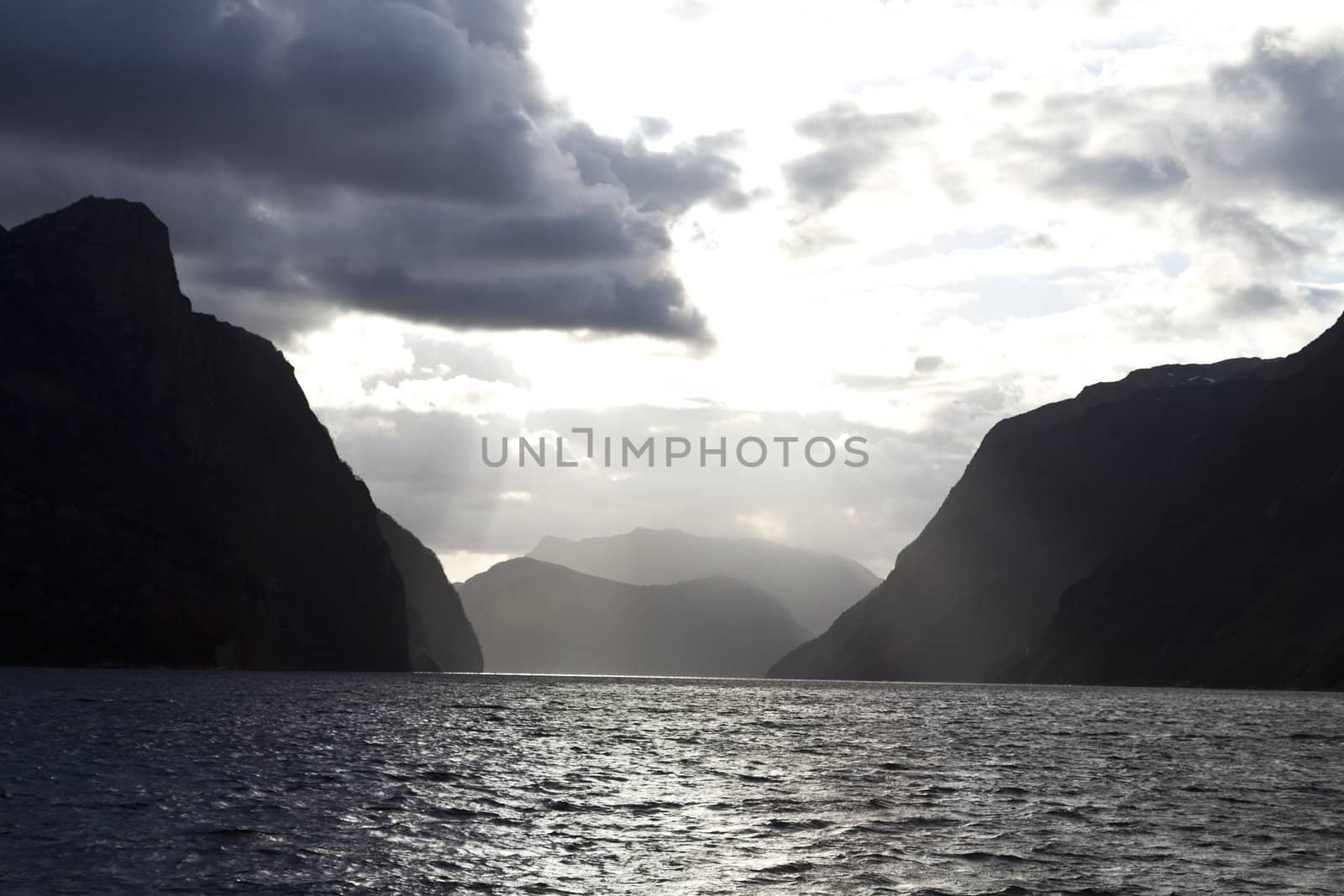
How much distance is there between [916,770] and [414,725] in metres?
44.4

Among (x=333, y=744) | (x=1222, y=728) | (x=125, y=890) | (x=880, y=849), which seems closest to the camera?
(x=125, y=890)

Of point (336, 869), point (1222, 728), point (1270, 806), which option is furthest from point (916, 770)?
point (1222, 728)

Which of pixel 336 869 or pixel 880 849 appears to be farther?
pixel 880 849

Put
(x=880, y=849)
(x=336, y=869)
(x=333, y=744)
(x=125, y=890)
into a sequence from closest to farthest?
(x=125, y=890)
(x=336, y=869)
(x=880, y=849)
(x=333, y=744)

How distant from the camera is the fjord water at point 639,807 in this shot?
115ft

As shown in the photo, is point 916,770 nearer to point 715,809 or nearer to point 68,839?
point 715,809

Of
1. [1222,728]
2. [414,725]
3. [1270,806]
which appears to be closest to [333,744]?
[414,725]

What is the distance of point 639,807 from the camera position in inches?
1992

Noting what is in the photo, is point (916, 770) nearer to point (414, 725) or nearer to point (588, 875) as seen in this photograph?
point (588, 875)

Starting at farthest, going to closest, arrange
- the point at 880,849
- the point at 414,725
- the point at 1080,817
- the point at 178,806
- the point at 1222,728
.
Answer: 1. the point at 1222,728
2. the point at 414,725
3. the point at 1080,817
4. the point at 178,806
5. the point at 880,849

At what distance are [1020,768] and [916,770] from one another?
19.9 ft

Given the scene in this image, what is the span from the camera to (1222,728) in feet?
366

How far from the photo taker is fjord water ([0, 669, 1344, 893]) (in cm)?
3512

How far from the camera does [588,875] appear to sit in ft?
116
